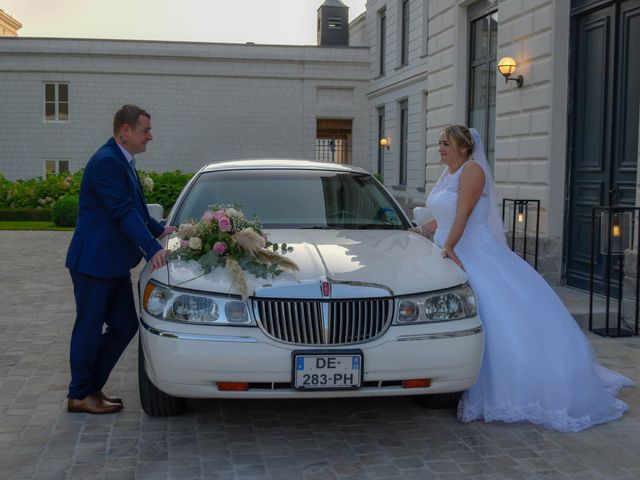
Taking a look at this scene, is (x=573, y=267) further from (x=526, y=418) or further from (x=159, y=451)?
(x=159, y=451)

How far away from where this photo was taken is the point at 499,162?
11.3 metres

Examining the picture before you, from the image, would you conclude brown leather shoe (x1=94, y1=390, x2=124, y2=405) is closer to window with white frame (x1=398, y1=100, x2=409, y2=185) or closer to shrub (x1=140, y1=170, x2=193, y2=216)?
shrub (x1=140, y1=170, x2=193, y2=216)

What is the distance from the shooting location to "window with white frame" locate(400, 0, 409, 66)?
28.4m

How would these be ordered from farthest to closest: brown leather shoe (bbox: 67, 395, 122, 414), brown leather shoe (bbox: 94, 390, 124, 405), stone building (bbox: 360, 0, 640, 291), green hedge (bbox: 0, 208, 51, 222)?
green hedge (bbox: 0, 208, 51, 222), stone building (bbox: 360, 0, 640, 291), brown leather shoe (bbox: 94, 390, 124, 405), brown leather shoe (bbox: 67, 395, 122, 414)

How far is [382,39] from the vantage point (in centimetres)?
3219

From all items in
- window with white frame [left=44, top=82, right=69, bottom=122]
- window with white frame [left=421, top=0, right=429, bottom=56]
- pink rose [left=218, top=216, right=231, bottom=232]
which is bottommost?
pink rose [left=218, top=216, right=231, bottom=232]

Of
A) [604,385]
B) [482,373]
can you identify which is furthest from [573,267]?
[482,373]

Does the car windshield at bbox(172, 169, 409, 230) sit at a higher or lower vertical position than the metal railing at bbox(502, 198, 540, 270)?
higher

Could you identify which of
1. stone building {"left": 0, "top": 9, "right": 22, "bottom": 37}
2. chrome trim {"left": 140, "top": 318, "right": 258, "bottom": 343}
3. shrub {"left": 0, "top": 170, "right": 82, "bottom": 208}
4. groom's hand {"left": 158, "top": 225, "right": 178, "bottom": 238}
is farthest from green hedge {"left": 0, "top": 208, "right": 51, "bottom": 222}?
stone building {"left": 0, "top": 9, "right": 22, "bottom": 37}

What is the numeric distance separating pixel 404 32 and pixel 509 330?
25256 millimetres

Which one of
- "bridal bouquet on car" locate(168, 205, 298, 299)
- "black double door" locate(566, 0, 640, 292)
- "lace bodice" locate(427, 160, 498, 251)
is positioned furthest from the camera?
"black double door" locate(566, 0, 640, 292)

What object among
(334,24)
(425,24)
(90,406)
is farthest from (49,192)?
(90,406)

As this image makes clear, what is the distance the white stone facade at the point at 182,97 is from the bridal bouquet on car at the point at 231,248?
3083 centimetres

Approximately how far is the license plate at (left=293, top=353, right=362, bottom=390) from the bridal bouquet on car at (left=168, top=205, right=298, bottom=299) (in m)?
0.53
